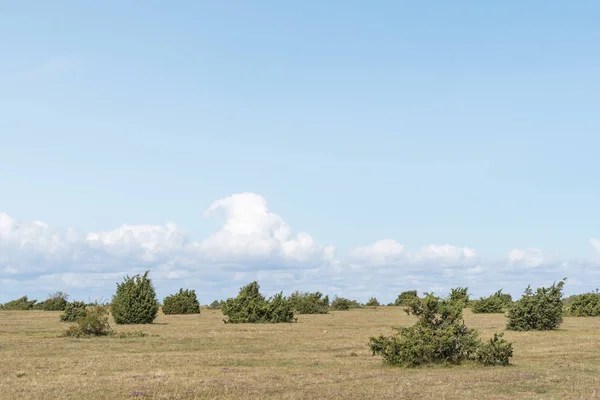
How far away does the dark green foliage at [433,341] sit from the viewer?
81.0 feet

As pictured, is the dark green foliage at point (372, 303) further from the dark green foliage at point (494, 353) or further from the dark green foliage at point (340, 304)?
the dark green foliage at point (494, 353)

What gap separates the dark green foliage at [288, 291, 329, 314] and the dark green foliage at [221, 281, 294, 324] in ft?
72.3

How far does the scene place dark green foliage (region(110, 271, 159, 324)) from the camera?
2103 inches

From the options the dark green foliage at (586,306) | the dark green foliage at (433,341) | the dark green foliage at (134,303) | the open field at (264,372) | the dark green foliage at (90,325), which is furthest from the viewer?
the dark green foliage at (586,306)

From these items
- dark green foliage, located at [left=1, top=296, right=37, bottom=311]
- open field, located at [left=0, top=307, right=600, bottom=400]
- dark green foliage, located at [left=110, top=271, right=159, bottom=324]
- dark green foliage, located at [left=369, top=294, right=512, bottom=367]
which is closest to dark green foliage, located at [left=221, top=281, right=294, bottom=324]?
dark green foliage, located at [left=110, top=271, right=159, bottom=324]

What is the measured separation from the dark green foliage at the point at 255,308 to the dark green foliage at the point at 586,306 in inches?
1410

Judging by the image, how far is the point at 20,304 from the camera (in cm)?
9681

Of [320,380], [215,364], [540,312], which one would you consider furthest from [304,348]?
[540,312]

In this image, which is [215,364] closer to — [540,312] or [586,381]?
[586,381]

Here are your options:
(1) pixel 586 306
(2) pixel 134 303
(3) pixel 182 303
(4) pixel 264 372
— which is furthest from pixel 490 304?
(4) pixel 264 372

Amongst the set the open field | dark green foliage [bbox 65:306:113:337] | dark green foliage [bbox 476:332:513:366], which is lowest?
the open field

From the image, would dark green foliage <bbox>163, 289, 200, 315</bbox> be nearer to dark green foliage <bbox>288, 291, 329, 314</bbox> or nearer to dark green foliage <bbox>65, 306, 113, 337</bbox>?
dark green foliage <bbox>288, 291, 329, 314</bbox>

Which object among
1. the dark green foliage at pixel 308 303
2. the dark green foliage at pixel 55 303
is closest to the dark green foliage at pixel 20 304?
the dark green foliage at pixel 55 303

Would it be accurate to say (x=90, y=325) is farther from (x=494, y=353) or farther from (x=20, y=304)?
(x=20, y=304)
